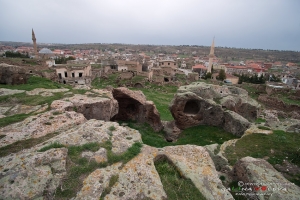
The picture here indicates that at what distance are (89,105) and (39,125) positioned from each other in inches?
132

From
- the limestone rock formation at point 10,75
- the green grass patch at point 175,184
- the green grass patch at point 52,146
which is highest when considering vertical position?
the limestone rock formation at point 10,75

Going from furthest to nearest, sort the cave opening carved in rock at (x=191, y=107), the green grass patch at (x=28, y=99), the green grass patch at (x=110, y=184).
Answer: the cave opening carved in rock at (x=191, y=107) → the green grass patch at (x=28, y=99) → the green grass patch at (x=110, y=184)

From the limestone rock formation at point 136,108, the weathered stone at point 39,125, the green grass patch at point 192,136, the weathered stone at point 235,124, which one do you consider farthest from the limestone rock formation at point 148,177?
the limestone rock formation at point 136,108

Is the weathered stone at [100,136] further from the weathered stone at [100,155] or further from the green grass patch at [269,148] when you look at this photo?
the green grass patch at [269,148]

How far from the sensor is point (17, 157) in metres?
5.25

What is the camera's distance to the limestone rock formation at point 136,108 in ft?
49.9

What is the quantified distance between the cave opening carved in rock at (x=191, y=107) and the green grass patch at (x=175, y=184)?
1057cm

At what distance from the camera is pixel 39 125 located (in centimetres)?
762

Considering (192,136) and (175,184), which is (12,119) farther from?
(192,136)

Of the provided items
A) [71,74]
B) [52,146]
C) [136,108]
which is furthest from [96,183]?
[71,74]

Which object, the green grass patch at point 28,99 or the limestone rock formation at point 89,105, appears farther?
the green grass patch at point 28,99

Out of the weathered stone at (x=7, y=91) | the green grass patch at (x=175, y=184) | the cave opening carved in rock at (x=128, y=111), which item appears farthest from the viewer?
the cave opening carved in rock at (x=128, y=111)

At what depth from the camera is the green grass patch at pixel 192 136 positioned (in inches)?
498

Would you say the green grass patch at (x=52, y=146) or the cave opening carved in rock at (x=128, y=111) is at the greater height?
the green grass patch at (x=52, y=146)
